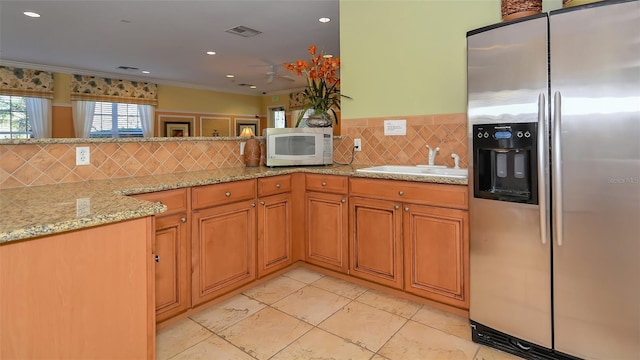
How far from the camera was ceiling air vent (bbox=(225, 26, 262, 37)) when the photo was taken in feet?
14.3

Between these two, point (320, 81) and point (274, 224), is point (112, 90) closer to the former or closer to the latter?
point (320, 81)

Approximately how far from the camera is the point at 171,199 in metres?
1.93

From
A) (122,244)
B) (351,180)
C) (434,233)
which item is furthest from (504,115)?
(122,244)

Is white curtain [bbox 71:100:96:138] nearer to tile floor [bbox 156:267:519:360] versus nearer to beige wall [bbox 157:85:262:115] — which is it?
beige wall [bbox 157:85:262:115]

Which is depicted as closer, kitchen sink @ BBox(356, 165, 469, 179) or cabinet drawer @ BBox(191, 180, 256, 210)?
cabinet drawer @ BBox(191, 180, 256, 210)

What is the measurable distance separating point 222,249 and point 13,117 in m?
6.68

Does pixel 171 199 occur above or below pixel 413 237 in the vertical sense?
above

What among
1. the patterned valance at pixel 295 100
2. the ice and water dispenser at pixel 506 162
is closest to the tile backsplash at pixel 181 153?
the ice and water dispenser at pixel 506 162

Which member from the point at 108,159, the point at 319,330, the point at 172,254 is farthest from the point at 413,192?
the point at 108,159

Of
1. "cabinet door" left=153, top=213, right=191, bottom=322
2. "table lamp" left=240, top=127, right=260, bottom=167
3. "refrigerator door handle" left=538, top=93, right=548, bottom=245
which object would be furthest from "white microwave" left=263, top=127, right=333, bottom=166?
"refrigerator door handle" left=538, top=93, right=548, bottom=245

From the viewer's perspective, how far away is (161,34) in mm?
4617

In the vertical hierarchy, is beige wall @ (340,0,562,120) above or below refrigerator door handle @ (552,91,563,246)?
above

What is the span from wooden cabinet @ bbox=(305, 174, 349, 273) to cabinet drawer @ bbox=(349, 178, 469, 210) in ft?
0.50

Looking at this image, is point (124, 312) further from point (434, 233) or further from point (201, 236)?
point (434, 233)
